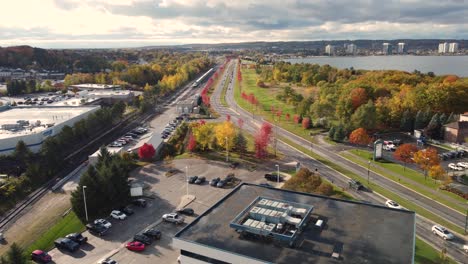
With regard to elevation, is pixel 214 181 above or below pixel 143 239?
above

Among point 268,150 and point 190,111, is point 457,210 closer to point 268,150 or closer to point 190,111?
point 268,150

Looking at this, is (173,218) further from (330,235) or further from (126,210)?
(330,235)

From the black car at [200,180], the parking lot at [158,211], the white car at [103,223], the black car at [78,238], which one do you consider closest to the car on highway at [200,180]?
the black car at [200,180]

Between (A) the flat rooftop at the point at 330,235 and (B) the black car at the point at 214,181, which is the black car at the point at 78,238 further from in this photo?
(B) the black car at the point at 214,181

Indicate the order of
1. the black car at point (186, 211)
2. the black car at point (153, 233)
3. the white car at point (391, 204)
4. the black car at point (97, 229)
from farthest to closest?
1. the white car at point (391, 204)
2. the black car at point (186, 211)
3. the black car at point (97, 229)
4. the black car at point (153, 233)

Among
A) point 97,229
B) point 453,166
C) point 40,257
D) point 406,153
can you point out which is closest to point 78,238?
point 97,229

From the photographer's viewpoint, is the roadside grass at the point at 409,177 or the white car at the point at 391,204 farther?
the roadside grass at the point at 409,177

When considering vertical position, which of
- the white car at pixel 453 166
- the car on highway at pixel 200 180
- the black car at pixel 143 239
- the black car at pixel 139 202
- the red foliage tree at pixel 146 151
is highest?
the red foliage tree at pixel 146 151
